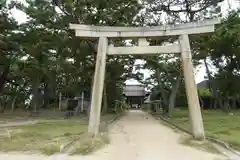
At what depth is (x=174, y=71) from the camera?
2445 cm

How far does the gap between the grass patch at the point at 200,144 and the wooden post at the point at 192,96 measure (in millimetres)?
323

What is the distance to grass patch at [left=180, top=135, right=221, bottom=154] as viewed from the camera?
8828mm

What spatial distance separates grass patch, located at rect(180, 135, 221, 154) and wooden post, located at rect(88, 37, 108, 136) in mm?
3206

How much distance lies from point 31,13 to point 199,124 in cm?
1339

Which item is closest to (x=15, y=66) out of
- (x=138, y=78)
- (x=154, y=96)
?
(x=138, y=78)

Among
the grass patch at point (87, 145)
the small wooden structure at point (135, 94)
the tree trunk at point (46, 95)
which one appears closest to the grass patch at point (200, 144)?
the grass patch at point (87, 145)

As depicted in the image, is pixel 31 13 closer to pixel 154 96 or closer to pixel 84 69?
pixel 84 69

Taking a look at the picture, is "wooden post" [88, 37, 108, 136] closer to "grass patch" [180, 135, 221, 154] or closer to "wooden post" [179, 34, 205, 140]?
"wooden post" [179, 34, 205, 140]

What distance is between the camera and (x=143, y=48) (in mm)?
11375

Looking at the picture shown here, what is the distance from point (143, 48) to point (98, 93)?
96.7 inches

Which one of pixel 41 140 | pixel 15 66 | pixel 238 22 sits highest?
pixel 238 22

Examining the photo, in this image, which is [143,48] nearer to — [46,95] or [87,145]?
[87,145]

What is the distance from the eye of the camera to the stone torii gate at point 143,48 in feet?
35.3

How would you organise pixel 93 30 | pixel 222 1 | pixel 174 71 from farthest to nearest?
pixel 174 71, pixel 222 1, pixel 93 30
